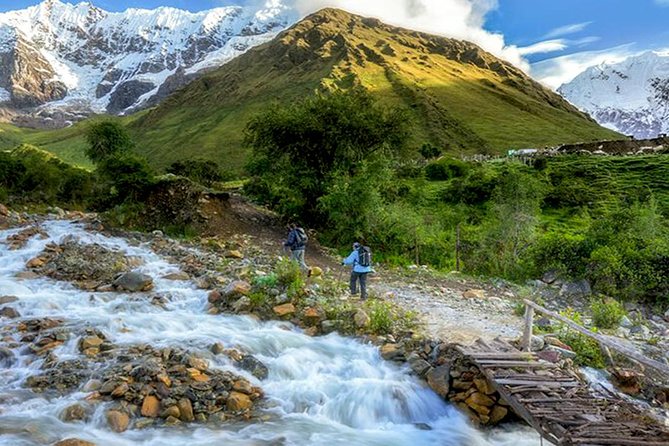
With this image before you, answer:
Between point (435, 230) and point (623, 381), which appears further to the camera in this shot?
point (435, 230)

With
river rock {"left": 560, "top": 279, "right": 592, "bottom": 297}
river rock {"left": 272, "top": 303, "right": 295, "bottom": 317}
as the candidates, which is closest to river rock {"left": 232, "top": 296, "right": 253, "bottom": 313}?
A: river rock {"left": 272, "top": 303, "right": 295, "bottom": 317}

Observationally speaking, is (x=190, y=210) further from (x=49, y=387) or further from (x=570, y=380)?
(x=570, y=380)

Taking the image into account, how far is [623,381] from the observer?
1115 cm

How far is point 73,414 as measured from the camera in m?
9.16

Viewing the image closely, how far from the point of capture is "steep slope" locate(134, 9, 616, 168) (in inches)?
5094

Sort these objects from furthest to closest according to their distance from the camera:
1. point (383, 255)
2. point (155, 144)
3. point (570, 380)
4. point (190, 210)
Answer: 1. point (155, 144)
2. point (190, 210)
3. point (383, 255)
4. point (570, 380)

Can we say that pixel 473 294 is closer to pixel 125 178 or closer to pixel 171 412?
pixel 171 412

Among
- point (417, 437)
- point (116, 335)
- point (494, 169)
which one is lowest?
point (417, 437)

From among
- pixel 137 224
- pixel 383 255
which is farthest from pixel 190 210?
pixel 383 255

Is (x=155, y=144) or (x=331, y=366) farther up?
(x=155, y=144)

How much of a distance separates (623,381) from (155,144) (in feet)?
552

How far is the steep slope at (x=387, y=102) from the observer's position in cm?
12938

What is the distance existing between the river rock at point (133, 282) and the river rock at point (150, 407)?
723 cm

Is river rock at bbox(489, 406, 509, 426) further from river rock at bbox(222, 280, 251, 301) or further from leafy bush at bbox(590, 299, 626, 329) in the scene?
river rock at bbox(222, 280, 251, 301)
